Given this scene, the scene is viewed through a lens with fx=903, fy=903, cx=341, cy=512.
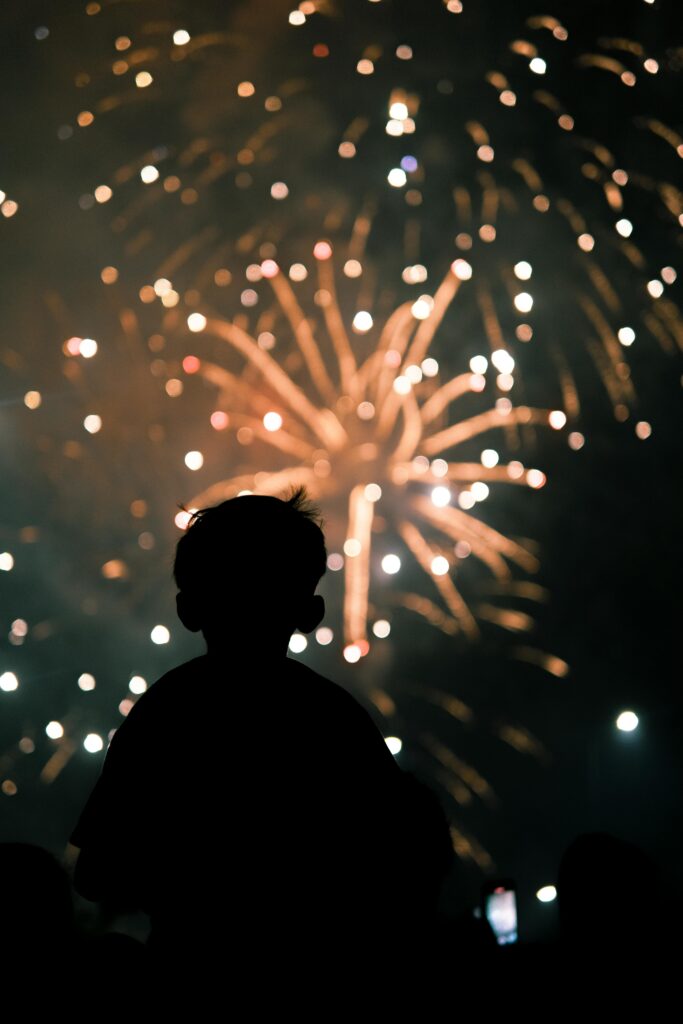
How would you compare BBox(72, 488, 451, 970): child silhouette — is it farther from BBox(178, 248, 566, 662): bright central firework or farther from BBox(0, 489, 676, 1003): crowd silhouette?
BBox(178, 248, 566, 662): bright central firework

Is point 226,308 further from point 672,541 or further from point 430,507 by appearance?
point 672,541

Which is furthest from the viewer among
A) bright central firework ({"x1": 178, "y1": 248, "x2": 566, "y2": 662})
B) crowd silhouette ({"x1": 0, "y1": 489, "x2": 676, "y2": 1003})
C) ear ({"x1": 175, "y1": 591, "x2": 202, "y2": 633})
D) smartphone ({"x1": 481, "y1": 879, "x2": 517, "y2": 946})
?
bright central firework ({"x1": 178, "y1": 248, "x2": 566, "y2": 662})

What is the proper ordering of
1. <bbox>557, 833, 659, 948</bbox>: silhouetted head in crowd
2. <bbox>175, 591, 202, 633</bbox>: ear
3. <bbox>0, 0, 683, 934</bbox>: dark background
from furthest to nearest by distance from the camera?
<bbox>0, 0, 683, 934</bbox>: dark background, <bbox>557, 833, 659, 948</bbox>: silhouetted head in crowd, <bbox>175, 591, 202, 633</bbox>: ear

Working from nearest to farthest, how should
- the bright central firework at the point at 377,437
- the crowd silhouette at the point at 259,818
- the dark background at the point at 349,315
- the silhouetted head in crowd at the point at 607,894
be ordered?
1. the crowd silhouette at the point at 259,818
2. the silhouetted head in crowd at the point at 607,894
3. the dark background at the point at 349,315
4. the bright central firework at the point at 377,437

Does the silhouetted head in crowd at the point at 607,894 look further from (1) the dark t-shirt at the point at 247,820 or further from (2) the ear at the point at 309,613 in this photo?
(2) the ear at the point at 309,613

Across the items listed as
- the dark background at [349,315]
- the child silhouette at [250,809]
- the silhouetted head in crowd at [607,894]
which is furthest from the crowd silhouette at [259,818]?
the dark background at [349,315]

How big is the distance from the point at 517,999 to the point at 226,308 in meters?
2.78

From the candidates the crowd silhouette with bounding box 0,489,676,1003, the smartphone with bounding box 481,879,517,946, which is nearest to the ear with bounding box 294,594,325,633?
the crowd silhouette with bounding box 0,489,676,1003

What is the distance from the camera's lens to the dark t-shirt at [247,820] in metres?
0.74

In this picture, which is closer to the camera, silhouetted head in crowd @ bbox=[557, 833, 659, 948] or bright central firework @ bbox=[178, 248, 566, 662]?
silhouetted head in crowd @ bbox=[557, 833, 659, 948]

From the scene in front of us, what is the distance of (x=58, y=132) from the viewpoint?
3.35 meters

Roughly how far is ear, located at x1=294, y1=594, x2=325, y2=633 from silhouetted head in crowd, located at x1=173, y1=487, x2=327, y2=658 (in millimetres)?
10

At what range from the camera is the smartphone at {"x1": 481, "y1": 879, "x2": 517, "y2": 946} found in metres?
2.23

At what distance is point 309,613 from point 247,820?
0.20m
